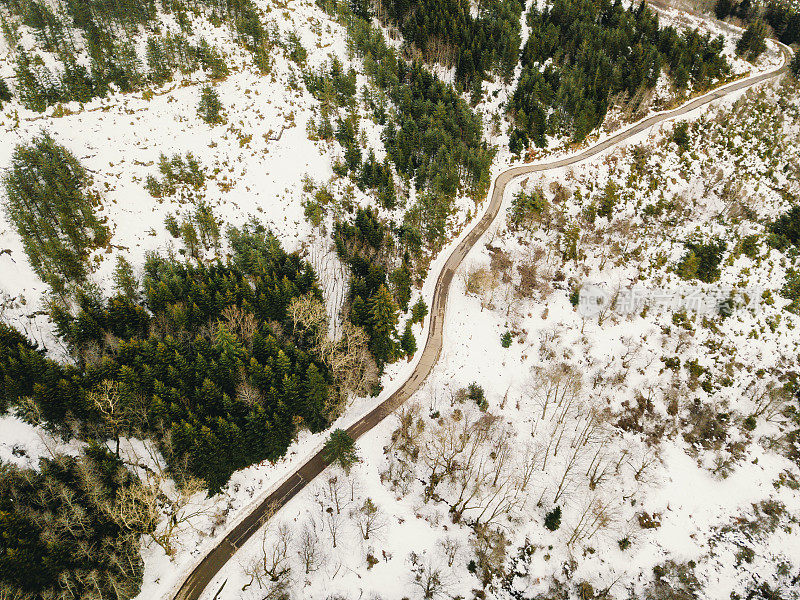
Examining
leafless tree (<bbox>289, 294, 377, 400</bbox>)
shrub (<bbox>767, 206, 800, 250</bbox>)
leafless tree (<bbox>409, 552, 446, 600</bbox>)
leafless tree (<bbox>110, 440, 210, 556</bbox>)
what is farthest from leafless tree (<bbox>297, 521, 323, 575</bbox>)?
shrub (<bbox>767, 206, 800, 250</bbox>)

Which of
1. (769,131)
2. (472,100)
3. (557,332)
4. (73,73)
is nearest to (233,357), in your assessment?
(557,332)

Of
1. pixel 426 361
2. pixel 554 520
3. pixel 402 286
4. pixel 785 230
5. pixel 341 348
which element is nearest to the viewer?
pixel 554 520

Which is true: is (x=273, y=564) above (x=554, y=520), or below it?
above

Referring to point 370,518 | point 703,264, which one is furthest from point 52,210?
point 703,264

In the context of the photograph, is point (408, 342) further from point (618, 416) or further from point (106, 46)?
point (106, 46)

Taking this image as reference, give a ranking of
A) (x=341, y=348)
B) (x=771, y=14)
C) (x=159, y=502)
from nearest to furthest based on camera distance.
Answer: (x=159, y=502) < (x=341, y=348) < (x=771, y=14)

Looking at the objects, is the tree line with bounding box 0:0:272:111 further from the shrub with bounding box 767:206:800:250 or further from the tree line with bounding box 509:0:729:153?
the shrub with bounding box 767:206:800:250
